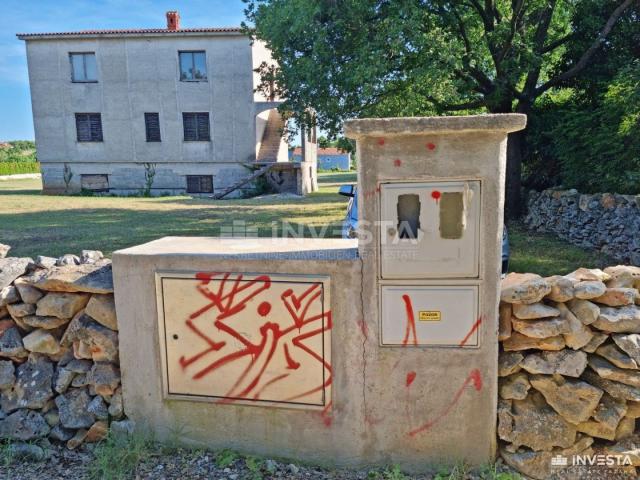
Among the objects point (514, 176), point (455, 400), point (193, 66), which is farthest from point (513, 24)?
point (193, 66)

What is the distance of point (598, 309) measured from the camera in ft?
9.20

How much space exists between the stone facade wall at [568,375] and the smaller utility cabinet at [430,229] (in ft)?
1.52

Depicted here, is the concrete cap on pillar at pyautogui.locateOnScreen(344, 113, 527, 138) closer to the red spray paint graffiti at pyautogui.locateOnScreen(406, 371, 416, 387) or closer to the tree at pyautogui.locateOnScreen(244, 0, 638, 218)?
the red spray paint graffiti at pyautogui.locateOnScreen(406, 371, 416, 387)

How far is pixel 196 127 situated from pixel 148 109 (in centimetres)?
243

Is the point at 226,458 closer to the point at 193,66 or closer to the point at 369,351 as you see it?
the point at 369,351

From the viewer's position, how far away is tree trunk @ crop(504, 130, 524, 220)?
12.0m

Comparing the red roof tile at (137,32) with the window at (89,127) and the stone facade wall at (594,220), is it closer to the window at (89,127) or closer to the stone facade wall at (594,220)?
the window at (89,127)

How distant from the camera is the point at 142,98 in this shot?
2202 cm

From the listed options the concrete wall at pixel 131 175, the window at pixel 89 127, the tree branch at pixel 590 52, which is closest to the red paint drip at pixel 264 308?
the tree branch at pixel 590 52

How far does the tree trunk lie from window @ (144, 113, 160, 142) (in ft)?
55.3

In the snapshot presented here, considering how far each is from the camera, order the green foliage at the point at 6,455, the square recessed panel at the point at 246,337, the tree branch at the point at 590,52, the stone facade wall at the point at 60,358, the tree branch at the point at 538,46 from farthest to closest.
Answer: the tree branch at the point at 538,46 → the tree branch at the point at 590,52 → the stone facade wall at the point at 60,358 → the green foliage at the point at 6,455 → the square recessed panel at the point at 246,337

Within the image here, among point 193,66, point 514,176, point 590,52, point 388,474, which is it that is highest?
point 193,66

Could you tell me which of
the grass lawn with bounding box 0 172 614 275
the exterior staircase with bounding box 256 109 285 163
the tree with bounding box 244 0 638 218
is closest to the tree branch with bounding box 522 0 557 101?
the tree with bounding box 244 0 638 218

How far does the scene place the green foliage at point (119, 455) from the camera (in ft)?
9.43
